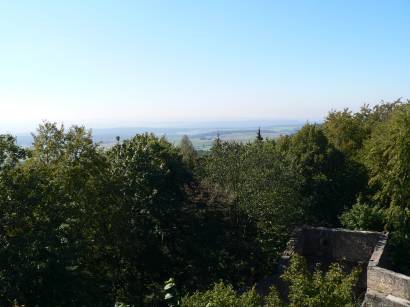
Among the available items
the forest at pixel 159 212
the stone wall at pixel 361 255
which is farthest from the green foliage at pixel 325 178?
the stone wall at pixel 361 255

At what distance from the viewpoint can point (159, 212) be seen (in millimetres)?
22250

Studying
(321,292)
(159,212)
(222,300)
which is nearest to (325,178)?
(159,212)

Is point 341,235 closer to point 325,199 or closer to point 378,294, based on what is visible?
point 378,294

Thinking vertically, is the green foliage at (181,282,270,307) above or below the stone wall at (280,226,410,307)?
above

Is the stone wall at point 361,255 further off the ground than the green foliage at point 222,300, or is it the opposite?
the green foliage at point 222,300

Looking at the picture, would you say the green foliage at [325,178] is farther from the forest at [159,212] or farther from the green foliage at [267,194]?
the green foliage at [267,194]

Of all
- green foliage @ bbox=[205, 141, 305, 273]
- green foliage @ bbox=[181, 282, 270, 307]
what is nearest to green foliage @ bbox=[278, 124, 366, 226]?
green foliage @ bbox=[205, 141, 305, 273]

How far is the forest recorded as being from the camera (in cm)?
1591

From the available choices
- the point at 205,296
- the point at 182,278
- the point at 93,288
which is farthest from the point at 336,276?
the point at 182,278

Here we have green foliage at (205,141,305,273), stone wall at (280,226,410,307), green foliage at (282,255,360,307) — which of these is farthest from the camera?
green foliage at (205,141,305,273)

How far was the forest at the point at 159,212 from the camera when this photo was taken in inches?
626

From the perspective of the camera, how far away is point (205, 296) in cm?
1259

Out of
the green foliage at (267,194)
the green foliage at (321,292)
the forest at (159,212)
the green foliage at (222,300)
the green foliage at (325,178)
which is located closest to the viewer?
the green foliage at (222,300)

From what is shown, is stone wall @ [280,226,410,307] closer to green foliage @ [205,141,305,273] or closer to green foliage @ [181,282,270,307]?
green foliage @ [205,141,305,273]
